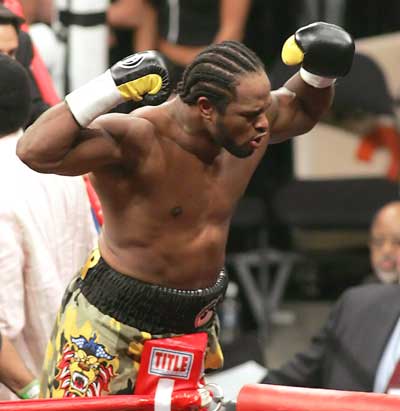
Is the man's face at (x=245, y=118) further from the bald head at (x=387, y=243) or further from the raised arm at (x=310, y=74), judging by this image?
the bald head at (x=387, y=243)

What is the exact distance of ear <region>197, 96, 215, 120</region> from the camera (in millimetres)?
2553

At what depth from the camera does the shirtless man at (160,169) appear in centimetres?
248

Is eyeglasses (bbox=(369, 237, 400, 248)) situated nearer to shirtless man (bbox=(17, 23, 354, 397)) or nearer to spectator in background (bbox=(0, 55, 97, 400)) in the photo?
spectator in background (bbox=(0, 55, 97, 400))

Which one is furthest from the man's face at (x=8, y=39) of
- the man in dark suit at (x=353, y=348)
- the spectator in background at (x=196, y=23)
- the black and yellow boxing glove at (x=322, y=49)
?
the spectator in background at (x=196, y=23)

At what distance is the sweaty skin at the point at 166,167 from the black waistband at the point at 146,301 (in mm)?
19

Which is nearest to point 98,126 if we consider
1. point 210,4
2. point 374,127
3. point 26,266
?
point 26,266

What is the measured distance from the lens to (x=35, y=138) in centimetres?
246

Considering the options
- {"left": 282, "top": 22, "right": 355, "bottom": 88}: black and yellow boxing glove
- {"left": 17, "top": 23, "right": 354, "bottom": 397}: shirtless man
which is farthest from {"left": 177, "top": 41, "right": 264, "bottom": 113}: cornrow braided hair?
{"left": 282, "top": 22, "right": 355, "bottom": 88}: black and yellow boxing glove

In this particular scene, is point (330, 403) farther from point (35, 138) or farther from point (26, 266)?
point (26, 266)

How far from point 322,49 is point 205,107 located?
0.30 m

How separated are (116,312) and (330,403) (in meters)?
0.57

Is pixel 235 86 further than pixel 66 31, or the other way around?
A: pixel 66 31

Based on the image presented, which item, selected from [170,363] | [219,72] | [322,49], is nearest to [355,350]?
[170,363]

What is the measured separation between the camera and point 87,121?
2.46 m
